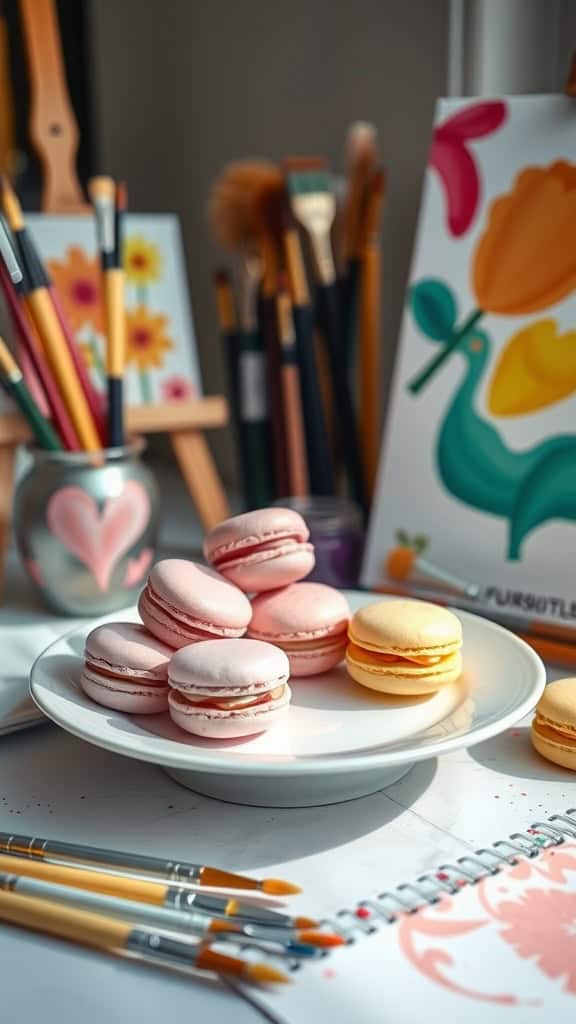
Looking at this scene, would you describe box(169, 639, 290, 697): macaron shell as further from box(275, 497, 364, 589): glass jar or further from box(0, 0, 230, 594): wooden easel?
box(0, 0, 230, 594): wooden easel

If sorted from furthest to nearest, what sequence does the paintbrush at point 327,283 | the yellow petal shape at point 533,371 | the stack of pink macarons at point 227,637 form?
the paintbrush at point 327,283 < the yellow petal shape at point 533,371 < the stack of pink macarons at point 227,637

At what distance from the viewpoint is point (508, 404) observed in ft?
2.29

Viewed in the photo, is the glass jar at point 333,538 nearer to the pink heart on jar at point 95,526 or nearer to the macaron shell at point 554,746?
the pink heart on jar at point 95,526

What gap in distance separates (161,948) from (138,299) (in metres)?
0.60

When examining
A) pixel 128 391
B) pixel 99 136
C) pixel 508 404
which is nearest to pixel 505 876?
pixel 508 404

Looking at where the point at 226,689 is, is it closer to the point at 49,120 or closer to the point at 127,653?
the point at 127,653

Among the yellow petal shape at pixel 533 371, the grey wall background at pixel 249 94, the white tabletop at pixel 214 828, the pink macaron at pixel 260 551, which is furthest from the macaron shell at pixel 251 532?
the grey wall background at pixel 249 94

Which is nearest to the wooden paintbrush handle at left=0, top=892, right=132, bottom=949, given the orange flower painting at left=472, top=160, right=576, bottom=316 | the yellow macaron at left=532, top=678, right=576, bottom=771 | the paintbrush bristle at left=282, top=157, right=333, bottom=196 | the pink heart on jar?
the yellow macaron at left=532, top=678, right=576, bottom=771

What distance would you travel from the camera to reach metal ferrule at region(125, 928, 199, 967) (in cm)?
38

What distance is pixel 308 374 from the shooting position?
824 mm

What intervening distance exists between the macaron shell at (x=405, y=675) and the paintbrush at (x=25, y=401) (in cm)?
30

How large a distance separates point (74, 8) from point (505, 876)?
1.20m

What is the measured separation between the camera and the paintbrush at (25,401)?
71 cm

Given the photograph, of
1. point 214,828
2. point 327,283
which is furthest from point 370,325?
point 214,828
